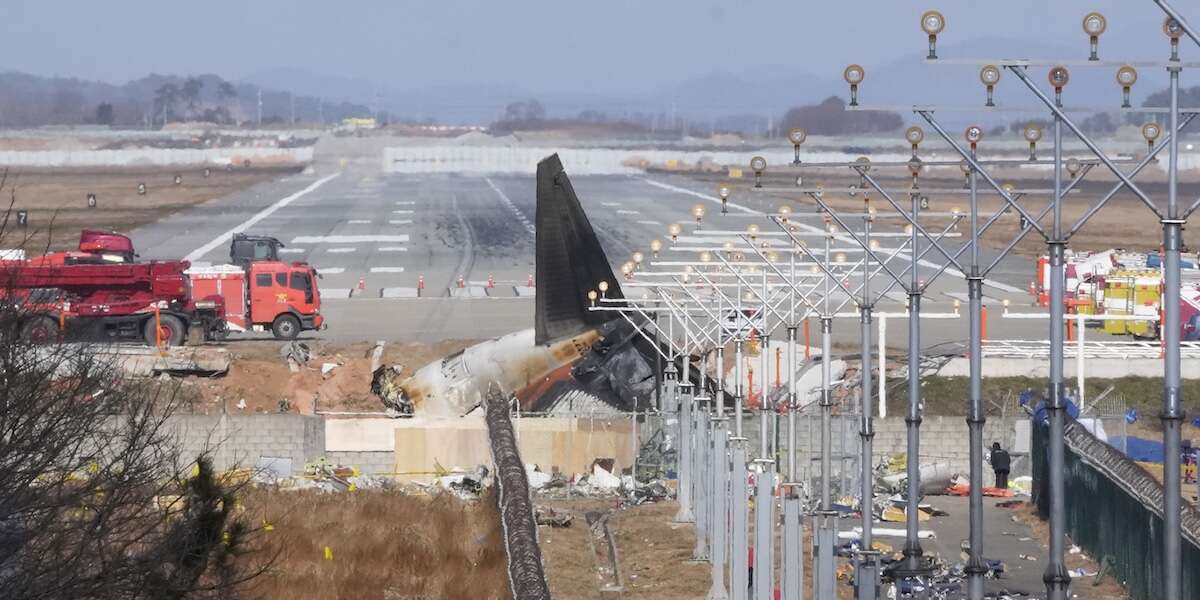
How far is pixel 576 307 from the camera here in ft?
196

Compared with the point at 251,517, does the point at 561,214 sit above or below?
above

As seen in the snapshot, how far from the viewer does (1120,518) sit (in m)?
35.9

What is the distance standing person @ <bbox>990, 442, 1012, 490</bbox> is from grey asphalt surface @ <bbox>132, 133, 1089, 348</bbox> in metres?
19.5

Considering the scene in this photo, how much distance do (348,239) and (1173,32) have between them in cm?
9338

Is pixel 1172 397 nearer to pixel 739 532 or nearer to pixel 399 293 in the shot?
pixel 739 532

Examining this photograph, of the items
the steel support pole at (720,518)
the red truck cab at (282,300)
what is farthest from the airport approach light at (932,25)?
the red truck cab at (282,300)

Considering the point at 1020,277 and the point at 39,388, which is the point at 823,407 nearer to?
the point at 39,388

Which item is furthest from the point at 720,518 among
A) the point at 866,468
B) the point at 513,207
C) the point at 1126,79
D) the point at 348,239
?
the point at 513,207

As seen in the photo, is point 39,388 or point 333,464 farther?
point 333,464

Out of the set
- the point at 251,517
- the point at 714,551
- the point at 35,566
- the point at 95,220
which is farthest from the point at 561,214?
the point at 95,220

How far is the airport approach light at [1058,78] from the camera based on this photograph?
22719 millimetres

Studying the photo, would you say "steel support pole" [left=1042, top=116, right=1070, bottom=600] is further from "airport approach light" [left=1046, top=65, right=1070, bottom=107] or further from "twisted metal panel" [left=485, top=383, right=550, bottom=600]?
"twisted metal panel" [left=485, top=383, right=550, bottom=600]

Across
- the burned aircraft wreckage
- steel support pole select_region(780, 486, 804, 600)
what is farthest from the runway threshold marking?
steel support pole select_region(780, 486, 804, 600)

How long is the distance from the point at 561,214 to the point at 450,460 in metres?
11.0
